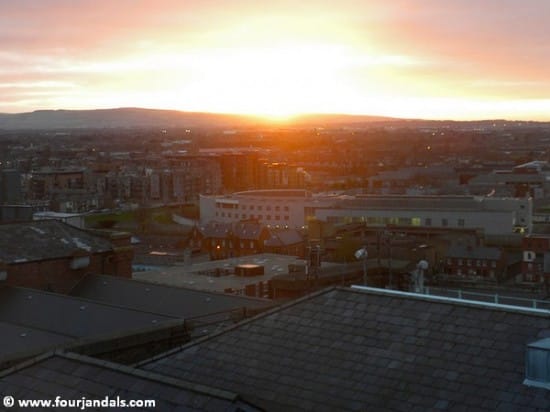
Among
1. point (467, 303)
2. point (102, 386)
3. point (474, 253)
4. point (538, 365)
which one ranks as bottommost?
point (474, 253)

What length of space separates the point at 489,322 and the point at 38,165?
324 ft

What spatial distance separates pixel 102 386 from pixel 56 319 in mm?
6148

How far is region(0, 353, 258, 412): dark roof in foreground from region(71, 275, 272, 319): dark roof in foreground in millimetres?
5735

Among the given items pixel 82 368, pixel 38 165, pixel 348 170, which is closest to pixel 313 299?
pixel 82 368

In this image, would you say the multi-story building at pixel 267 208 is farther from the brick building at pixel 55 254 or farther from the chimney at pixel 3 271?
the chimney at pixel 3 271

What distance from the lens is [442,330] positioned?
6.33 meters

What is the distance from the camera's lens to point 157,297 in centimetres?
1325

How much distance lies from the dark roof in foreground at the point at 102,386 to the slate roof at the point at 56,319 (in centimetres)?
386

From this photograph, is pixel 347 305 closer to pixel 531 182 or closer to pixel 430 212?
pixel 430 212

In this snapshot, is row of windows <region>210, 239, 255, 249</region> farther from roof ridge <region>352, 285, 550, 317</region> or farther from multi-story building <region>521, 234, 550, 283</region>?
roof ridge <region>352, 285, 550, 317</region>

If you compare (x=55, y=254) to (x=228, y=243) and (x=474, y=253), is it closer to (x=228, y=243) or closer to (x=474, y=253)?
(x=474, y=253)

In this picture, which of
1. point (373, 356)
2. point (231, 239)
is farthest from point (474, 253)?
point (373, 356)

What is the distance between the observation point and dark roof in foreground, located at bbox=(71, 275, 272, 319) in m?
12.5

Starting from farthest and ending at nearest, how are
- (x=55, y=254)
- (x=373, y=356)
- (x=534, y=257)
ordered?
(x=534, y=257) < (x=55, y=254) < (x=373, y=356)
